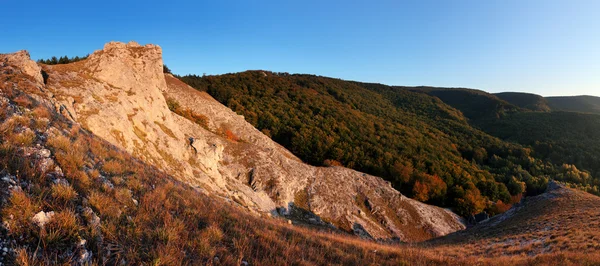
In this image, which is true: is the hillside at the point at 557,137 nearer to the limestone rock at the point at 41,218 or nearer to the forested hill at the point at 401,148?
the forested hill at the point at 401,148

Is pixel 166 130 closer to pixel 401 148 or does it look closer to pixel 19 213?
pixel 19 213

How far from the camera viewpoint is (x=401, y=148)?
57750 millimetres

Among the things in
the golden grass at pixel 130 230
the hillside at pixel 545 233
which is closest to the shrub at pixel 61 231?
the golden grass at pixel 130 230

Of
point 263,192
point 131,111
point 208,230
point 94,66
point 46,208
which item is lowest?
point 263,192

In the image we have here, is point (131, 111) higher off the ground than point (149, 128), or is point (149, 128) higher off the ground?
point (131, 111)

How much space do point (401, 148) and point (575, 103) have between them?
164213mm

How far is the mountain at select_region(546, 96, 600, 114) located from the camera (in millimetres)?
132812

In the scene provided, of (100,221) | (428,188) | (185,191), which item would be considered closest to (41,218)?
(100,221)

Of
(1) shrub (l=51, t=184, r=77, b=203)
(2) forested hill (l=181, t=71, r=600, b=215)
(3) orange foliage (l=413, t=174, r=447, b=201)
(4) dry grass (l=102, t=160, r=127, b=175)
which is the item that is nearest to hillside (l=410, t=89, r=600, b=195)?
(2) forested hill (l=181, t=71, r=600, b=215)

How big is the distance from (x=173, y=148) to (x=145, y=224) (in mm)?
15796

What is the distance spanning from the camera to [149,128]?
1945 cm

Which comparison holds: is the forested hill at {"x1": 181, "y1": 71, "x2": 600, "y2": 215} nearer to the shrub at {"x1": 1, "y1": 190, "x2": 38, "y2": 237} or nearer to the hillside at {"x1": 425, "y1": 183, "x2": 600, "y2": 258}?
the hillside at {"x1": 425, "y1": 183, "x2": 600, "y2": 258}

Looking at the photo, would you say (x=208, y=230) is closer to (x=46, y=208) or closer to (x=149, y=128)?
(x=46, y=208)

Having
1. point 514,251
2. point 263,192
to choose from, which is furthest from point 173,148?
point 514,251
